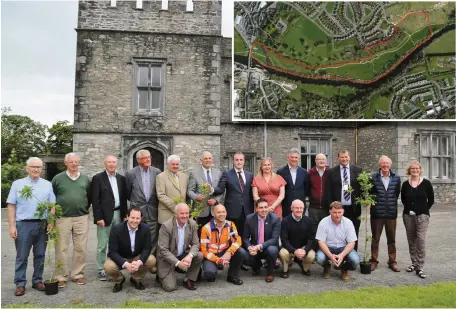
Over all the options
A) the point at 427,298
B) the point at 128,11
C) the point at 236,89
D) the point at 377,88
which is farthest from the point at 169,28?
the point at 427,298

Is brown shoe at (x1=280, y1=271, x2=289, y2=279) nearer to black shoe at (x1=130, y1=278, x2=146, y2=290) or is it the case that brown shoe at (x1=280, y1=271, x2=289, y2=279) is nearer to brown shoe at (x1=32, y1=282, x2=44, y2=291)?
black shoe at (x1=130, y1=278, x2=146, y2=290)

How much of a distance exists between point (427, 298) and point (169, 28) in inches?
427

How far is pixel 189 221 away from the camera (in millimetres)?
5219

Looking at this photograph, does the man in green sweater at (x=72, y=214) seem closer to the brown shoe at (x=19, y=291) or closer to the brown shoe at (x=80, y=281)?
the brown shoe at (x=80, y=281)

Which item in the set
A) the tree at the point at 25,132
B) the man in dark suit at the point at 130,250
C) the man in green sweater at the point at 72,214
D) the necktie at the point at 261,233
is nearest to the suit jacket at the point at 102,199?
the man in green sweater at the point at 72,214

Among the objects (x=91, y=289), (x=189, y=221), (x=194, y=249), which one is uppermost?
(x=189, y=221)

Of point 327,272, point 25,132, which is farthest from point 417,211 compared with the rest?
point 25,132

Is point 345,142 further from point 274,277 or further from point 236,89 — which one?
point 274,277

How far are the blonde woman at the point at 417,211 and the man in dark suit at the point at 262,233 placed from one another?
2056 mm

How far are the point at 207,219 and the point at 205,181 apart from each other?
0.61m

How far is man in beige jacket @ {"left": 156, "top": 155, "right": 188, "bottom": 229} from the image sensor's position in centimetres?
563

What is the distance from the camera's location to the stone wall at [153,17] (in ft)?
39.9

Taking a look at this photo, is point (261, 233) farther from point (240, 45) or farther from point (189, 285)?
point (240, 45)

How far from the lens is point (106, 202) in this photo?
5.45 metres
